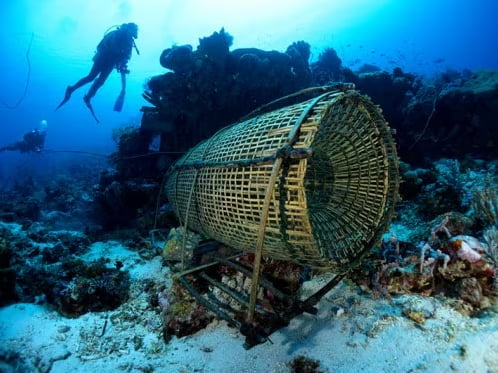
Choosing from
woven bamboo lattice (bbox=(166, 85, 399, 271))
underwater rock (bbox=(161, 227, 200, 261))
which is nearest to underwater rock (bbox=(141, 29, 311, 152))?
woven bamboo lattice (bbox=(166, 85, 399, 271))

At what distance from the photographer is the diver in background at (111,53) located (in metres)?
9.51

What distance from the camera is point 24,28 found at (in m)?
64.1

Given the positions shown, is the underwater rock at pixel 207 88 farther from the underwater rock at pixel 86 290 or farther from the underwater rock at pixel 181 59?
the underwater rock at pixel 86 290

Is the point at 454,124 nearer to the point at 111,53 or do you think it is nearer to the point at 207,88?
the point at 207,88

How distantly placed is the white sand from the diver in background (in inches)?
334

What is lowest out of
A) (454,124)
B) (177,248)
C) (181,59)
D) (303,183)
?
(177,248)

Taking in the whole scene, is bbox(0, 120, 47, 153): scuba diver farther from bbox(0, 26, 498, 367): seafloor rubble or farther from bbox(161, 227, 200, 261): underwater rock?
bbox(161, 227, 200, 261): underwater rock

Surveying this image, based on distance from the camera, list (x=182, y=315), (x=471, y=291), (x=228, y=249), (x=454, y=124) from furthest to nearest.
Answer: (x=454, y=124)
(x=228, y=249)
(x=182, y=315)
(x=471, y=291)

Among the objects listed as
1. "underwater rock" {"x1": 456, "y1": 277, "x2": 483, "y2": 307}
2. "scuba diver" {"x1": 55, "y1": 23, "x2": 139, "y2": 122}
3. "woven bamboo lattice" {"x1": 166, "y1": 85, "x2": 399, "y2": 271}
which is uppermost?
"scuba diver" {"x1": 55, "y1": 23, "x2": 139, "y2": 122}

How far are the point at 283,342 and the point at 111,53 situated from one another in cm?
Answer: 1110

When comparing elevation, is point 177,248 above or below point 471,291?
below

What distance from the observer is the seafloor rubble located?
311 centimetres

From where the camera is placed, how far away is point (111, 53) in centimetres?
966

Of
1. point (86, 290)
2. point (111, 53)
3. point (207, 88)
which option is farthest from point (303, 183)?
point (111, 53)
